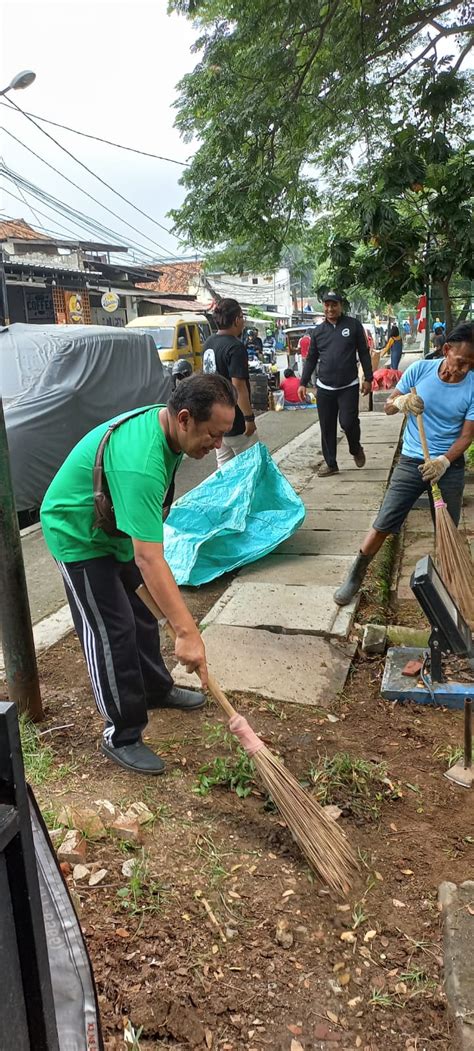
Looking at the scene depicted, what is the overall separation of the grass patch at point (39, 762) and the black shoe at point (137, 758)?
18 centimetres

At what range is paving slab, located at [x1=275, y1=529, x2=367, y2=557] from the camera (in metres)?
5.16

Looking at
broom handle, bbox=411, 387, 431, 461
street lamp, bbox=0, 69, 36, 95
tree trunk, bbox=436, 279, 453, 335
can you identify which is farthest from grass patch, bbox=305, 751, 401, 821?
street lamp, bbox=0, 69, 36, 95

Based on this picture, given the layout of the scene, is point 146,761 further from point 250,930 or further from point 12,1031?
point 12,1031

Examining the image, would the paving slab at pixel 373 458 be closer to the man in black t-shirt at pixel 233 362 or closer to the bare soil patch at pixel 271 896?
the man in black t-shirt at pixel 233 362

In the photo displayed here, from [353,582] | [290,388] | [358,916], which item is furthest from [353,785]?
[290,388]

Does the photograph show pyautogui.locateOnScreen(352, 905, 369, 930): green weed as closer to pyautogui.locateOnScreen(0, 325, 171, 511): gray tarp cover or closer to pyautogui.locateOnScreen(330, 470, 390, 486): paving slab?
pyautogui.locateOnScreen(0, 325, 171, 511): gray tarp cover

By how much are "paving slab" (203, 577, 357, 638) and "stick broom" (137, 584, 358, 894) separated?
1590mm

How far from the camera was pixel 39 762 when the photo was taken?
2742mm

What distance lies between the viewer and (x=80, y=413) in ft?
22.3

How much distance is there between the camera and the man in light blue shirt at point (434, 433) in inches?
151

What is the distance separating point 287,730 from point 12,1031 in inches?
84.9

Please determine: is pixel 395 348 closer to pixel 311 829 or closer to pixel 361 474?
pixel 361 474

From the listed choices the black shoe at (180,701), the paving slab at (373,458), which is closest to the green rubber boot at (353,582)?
the black shoe at (180,701)

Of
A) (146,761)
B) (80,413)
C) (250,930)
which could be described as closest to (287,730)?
(146,761)
